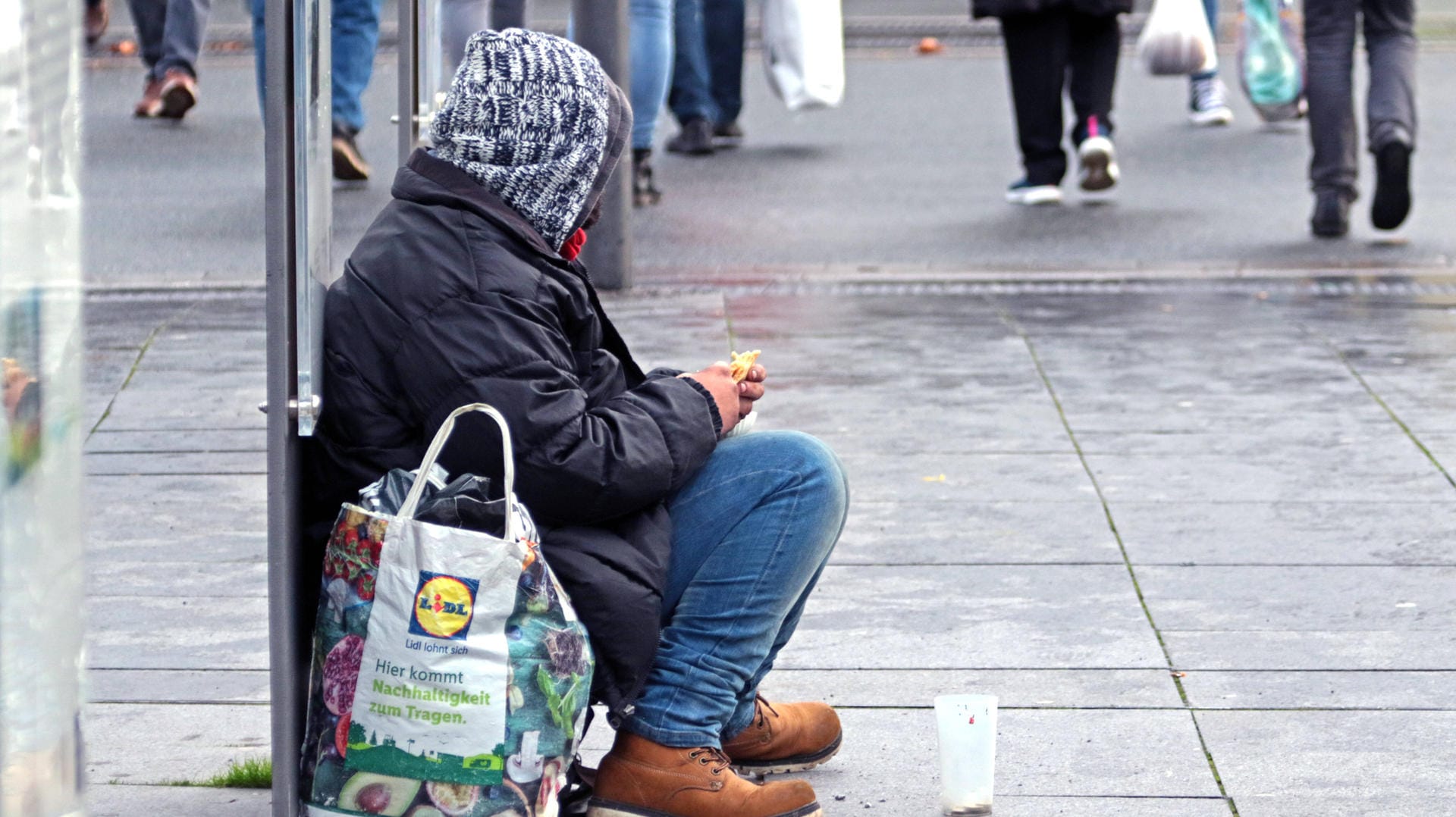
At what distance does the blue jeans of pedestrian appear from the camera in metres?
9.10

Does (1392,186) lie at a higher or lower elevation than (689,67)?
lower

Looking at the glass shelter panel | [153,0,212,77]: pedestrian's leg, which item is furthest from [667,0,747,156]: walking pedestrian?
the glass shelter panel

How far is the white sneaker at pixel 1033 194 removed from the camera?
26.6 ft

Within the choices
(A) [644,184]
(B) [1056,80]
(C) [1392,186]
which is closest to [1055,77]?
(B) [1056,80]

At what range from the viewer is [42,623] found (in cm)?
165

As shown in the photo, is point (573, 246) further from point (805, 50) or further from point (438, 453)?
point (805, 50)

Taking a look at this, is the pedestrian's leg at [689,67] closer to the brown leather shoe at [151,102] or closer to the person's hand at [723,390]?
the brown leather shoe at [151,102]

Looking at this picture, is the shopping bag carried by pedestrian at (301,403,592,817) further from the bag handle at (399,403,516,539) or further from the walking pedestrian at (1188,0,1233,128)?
the walking pedestrian at (1188,0,1233,128)

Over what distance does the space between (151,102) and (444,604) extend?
798 centimetres

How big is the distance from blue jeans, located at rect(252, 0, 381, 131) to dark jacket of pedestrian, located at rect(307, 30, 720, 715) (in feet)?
16.6

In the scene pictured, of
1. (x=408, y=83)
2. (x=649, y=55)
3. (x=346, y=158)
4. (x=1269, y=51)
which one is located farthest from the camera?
(x=1269, y=51)

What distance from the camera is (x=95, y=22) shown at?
11984mm

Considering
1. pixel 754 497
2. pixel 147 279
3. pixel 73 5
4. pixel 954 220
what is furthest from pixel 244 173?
pixel 73 5

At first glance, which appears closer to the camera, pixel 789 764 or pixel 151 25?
pixel 789 764
